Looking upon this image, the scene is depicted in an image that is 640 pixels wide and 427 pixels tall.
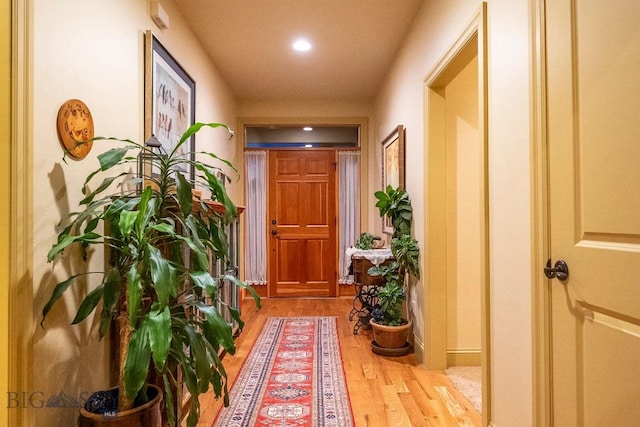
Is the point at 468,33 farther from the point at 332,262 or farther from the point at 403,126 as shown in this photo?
the point at 332,262

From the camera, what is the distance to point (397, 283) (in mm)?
3111

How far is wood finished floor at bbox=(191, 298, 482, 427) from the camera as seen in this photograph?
6.57 feet

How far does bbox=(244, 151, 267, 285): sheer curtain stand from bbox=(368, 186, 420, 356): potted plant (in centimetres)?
243

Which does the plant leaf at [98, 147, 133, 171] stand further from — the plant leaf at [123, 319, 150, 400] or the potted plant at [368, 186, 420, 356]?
the potted plant at [368, 186, 420, 356]

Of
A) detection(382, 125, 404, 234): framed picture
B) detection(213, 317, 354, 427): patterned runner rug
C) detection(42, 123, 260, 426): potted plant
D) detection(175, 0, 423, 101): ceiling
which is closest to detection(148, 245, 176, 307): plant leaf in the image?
detection(42, 123, 260, 426): potted plant

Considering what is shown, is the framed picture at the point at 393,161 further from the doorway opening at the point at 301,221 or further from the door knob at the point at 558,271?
the door knob at the point at 558,271

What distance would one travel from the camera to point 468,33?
1.97m

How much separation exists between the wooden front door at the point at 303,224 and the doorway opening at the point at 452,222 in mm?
2646

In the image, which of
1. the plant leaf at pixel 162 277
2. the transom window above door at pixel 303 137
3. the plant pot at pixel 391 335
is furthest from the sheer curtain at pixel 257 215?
the plant leaf at pixel 162 277

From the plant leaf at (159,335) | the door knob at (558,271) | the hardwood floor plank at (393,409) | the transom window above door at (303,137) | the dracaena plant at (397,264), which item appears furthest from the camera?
the transom window above door at (303,137)

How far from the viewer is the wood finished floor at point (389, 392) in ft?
6.57

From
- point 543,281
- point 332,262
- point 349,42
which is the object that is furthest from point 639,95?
point 332,262

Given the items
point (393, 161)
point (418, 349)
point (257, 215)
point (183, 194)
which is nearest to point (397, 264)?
point (418, 349)

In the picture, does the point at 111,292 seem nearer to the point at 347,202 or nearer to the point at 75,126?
the point at 75,126
